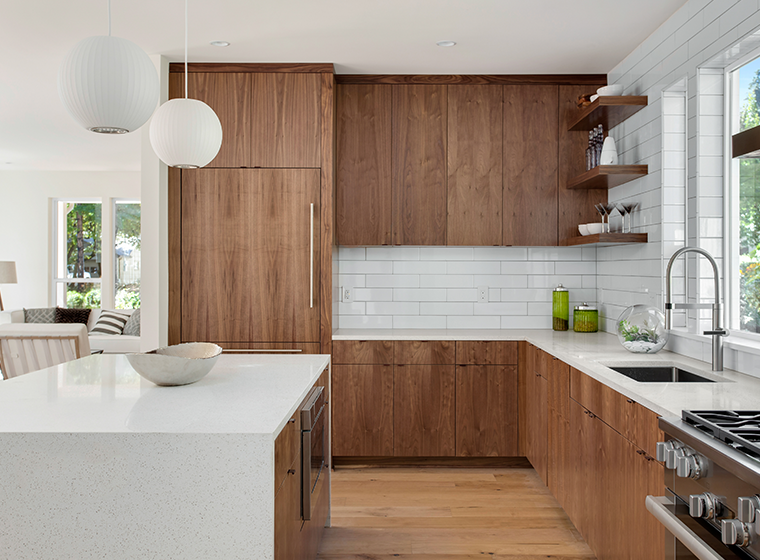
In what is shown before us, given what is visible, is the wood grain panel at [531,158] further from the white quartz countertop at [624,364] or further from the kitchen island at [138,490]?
the kitchen island at [138,490]

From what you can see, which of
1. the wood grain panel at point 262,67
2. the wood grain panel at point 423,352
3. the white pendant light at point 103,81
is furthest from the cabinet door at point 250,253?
the white pendant light at point 103,81

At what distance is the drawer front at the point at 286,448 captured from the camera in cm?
155

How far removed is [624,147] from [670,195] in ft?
2.32

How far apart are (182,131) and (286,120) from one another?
4.92ft

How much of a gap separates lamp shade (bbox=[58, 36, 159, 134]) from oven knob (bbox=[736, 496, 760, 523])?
197 centimetres

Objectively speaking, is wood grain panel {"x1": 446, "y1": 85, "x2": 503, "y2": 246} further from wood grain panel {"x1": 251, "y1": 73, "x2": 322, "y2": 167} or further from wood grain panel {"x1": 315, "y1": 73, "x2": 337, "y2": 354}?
wood grain panel {"x1": 251, "y1": 73, "x2": 322, "y2": 167}

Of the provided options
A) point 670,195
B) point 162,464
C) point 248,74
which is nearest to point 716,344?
point 670,195

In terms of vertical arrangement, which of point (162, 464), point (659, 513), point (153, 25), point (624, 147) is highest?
point (153, 25)

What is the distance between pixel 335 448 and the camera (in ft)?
12.0

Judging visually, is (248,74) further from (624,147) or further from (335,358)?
(624,147)

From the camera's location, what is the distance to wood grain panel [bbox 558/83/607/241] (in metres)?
3.84

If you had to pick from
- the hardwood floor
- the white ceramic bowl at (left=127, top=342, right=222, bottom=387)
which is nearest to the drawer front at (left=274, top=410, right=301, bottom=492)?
the white ceramic bowl at (left=127, top=342, right=222, bottom=387)

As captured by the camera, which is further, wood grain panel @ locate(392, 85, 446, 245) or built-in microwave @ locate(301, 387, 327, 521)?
wood grain panel @ locate(392, 85, 446, 245)

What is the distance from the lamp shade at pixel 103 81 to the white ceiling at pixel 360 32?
3.97ft
